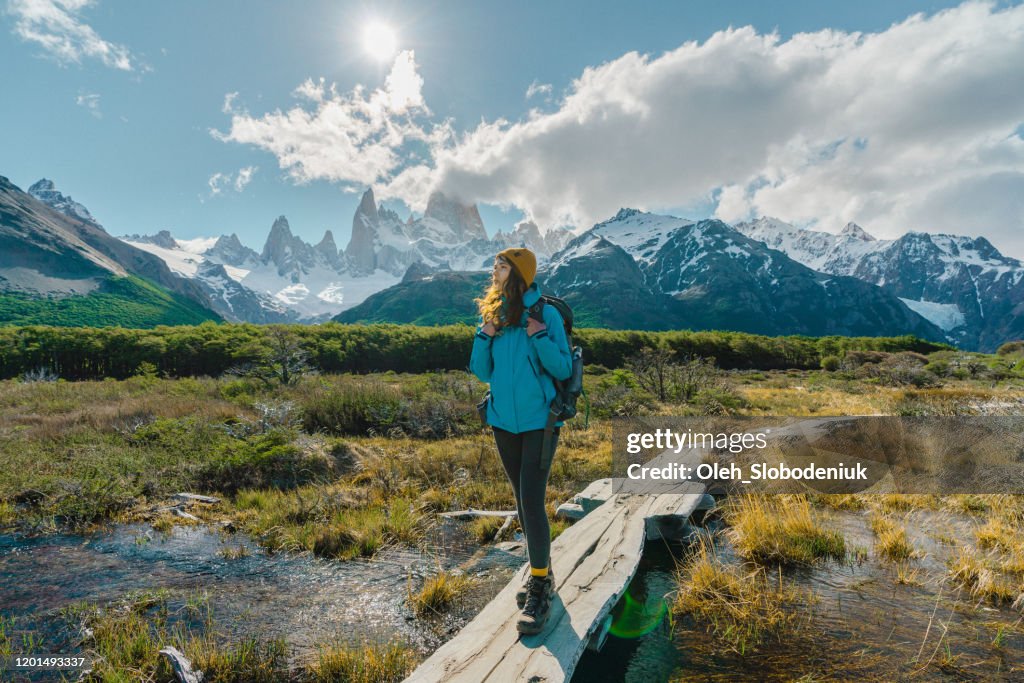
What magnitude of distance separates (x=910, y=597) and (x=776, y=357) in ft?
175

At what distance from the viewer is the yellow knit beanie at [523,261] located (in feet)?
11.8

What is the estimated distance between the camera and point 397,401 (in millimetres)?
13734

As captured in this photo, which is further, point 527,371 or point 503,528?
point 503,528

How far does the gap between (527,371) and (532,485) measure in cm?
84

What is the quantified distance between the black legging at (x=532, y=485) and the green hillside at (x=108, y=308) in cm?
12409

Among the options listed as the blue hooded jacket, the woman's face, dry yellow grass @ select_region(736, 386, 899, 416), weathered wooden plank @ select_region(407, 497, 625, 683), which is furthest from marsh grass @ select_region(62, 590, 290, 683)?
dry yellow grass @ select_region(736, 386, 899, 416)

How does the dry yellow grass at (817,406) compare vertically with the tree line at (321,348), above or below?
below

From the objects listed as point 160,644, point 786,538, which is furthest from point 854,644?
point 160,644

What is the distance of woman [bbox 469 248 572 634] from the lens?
3389 mm

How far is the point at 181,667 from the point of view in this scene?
3295 mm

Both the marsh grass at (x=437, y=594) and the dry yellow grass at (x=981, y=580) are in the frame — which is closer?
the dry yellow grass at (x=981, y=580)

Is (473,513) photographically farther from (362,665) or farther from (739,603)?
(739,603)

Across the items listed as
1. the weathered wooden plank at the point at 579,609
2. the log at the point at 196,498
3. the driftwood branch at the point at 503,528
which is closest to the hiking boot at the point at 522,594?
the weathered wooden plank at the point at 579,609

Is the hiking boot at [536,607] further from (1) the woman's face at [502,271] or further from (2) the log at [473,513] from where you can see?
(2) the log at [473,513]
